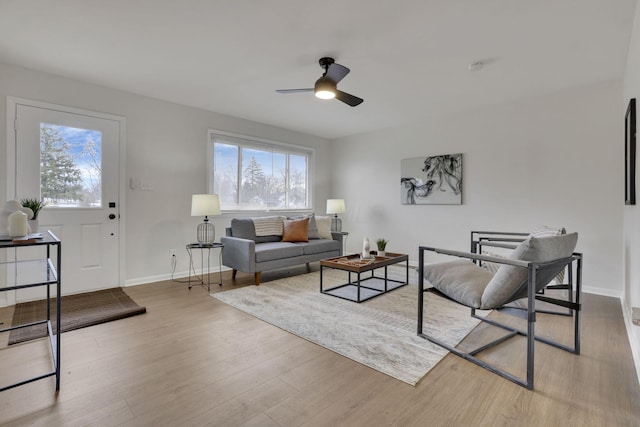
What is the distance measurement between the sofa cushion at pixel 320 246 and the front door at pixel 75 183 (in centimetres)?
239

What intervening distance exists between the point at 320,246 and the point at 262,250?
1006 millimetres

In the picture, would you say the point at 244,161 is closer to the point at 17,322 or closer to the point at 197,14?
the point at 197,14

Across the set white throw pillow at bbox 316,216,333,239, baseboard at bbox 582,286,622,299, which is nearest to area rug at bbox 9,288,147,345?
white throw pillow at bbox 316,216,333,239

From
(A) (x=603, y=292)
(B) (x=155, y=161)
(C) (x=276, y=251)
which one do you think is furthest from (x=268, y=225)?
(A) (x=603, y=292)

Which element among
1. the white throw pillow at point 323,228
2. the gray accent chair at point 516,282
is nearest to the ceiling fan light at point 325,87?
the gray accent chair at point 516,282

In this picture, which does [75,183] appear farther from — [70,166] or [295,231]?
[295,231]

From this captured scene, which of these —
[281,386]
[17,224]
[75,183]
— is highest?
[75,183]

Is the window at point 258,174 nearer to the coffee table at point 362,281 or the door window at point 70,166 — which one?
the door window at point 70,166

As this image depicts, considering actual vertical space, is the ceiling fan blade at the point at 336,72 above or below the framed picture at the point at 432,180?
above

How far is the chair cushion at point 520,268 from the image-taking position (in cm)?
182

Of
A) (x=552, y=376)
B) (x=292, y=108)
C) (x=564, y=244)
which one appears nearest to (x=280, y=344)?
(x=552, y=376)

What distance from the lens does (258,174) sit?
5.27 meters

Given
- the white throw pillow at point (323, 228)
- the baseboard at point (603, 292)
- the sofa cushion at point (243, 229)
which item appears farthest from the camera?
the white throw pillow at point (323, 228)

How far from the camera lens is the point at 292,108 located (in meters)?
4.45
